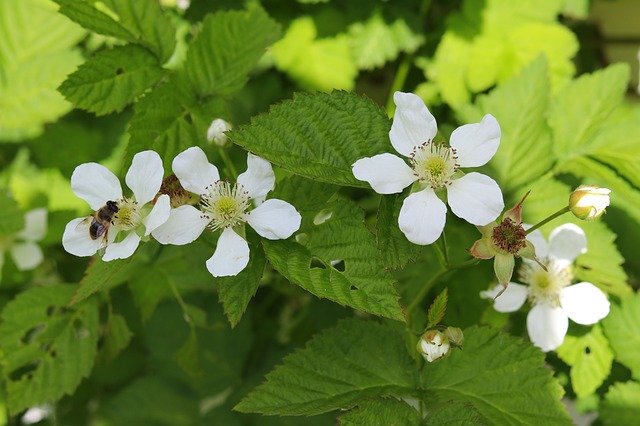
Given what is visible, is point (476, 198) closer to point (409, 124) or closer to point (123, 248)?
point (409, 124)

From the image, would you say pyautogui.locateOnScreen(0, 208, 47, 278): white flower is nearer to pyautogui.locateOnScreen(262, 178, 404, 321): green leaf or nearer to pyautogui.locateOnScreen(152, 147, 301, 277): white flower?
pyautogui.locateOnScreen(152, 147, 301, 277): white flower

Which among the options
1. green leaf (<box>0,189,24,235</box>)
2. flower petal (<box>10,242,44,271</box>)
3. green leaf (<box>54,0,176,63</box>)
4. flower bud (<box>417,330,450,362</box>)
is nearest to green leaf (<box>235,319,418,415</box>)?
flower bud (<box>417,330,450,362</box>)

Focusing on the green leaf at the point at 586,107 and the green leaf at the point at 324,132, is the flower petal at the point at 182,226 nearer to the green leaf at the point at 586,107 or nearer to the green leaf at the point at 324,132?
the green leaf at the point at 324,132

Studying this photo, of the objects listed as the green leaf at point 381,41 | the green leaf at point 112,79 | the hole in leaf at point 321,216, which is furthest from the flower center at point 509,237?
the green leaf at point 381,41

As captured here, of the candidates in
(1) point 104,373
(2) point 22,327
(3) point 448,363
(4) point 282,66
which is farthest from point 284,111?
(1) point 104,373

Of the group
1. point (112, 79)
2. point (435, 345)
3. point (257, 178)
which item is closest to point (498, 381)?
point (435, 345)

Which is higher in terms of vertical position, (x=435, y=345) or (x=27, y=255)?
(x=435, y=345)

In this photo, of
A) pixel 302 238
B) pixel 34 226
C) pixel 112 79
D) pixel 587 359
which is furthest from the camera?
pixel 34 226
